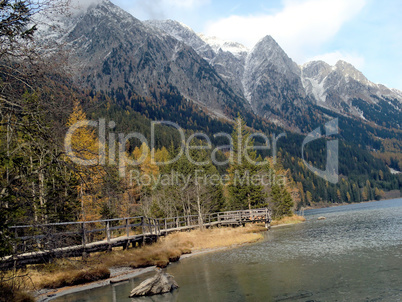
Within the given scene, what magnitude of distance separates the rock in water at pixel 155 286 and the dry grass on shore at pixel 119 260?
87.3 inches

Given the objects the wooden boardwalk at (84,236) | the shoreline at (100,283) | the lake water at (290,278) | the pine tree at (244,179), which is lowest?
the lake water at (290,278)

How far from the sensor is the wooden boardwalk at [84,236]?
7.70m

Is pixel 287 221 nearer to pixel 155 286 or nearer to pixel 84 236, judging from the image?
pixel 84 236

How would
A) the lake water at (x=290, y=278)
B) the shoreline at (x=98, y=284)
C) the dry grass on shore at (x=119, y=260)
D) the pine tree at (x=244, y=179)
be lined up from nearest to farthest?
the lake water at (x=290, y=278)
the shoreline at (x=98, y=284)
the dry grass on shore at (x=119, y=260)
the pine tree at (x=244, y=179)

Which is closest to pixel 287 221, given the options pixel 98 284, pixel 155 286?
pixel 98 284

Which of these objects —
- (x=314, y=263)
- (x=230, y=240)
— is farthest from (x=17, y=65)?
(x=230, y=240)

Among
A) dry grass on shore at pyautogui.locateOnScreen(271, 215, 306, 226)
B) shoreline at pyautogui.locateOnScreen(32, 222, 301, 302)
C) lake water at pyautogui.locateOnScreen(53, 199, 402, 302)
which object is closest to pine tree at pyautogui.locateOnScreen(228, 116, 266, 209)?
dry grass on shore at pyautogui.locateOnScreen(271, 215, 306, 226)

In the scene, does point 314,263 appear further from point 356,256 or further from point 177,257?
point 177,257

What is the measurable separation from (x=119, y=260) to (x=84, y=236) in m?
3.88

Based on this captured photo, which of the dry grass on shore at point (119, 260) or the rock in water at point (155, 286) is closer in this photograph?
the rock in water at point (155, 286)

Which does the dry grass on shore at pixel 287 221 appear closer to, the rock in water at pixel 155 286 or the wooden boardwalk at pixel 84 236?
the wooden boardwalk at pixel 84 236

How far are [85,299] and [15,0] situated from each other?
12247mm

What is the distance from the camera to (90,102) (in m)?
7.57

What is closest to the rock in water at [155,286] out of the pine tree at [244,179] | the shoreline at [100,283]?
the shoreline at [100,283]
